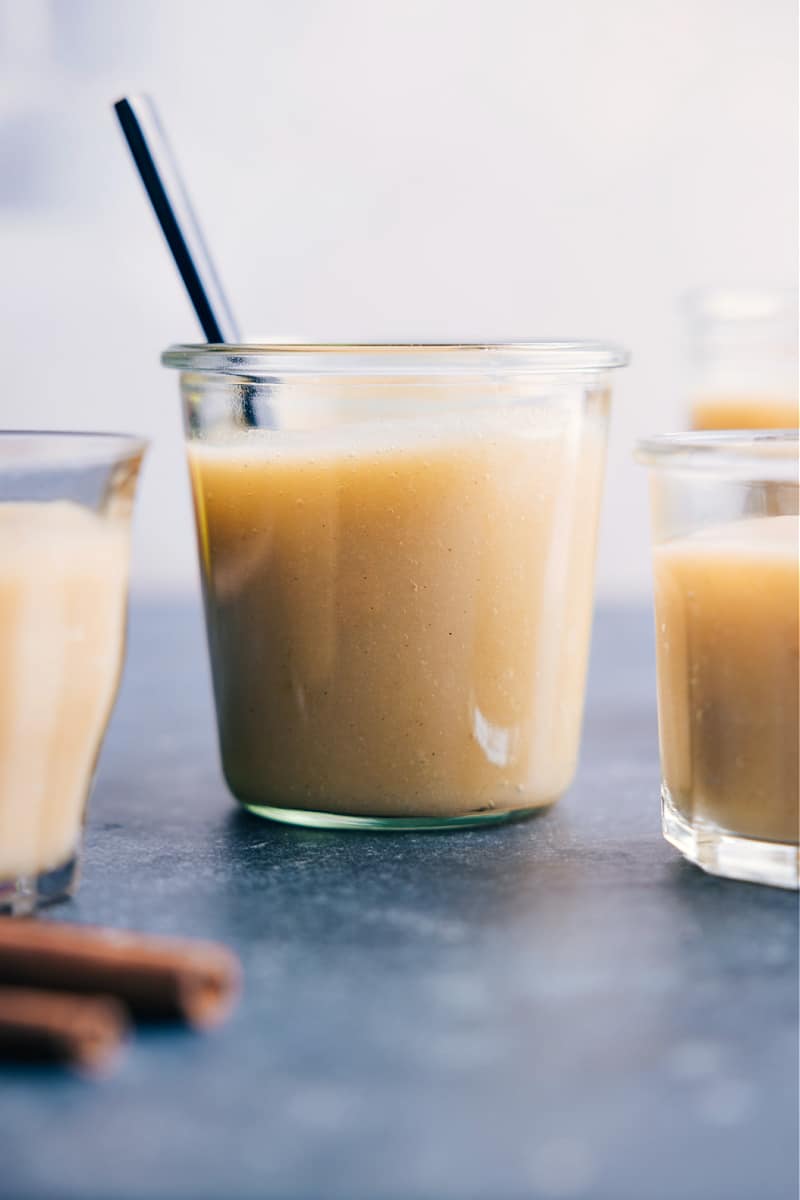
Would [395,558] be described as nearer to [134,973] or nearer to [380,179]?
[134,973]

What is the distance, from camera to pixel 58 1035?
53 cm

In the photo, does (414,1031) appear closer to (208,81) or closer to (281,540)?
(281,540)

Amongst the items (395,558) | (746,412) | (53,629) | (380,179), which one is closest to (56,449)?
(53,629)

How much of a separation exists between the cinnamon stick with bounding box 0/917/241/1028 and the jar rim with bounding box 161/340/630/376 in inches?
13.7

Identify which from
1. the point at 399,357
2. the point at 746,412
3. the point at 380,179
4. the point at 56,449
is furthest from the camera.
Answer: the point at 380,179

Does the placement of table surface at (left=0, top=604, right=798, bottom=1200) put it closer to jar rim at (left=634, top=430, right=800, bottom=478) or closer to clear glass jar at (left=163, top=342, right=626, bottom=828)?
clear glass jar at (left=163, top=342, right=626, bottom=828)

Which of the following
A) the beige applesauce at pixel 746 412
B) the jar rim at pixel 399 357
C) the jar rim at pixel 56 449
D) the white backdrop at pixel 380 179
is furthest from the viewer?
the white backdrop at pixel 380 179

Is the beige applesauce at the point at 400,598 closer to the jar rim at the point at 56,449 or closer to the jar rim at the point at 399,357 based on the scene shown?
the jar rim at the point at 399,357

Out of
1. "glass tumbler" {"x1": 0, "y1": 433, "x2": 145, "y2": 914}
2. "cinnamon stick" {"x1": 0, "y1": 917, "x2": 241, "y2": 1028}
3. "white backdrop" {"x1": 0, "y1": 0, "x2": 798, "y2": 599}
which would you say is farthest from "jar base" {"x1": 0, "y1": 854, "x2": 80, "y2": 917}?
"white backdrop" {"x1": 0, "y1": 0, "x2": 798, "y2": 599}

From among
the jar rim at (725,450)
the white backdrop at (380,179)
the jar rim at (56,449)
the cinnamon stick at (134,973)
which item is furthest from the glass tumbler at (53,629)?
the white backdrop at (380,179)

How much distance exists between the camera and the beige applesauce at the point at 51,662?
68cm

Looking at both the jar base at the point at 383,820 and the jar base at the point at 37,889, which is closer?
the jar base at the point at 37,889

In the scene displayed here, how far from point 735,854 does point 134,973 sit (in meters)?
0.33

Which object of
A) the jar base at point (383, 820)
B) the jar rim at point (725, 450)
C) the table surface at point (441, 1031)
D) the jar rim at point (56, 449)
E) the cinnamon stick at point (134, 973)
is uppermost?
the jar rim at point (56, 449)
